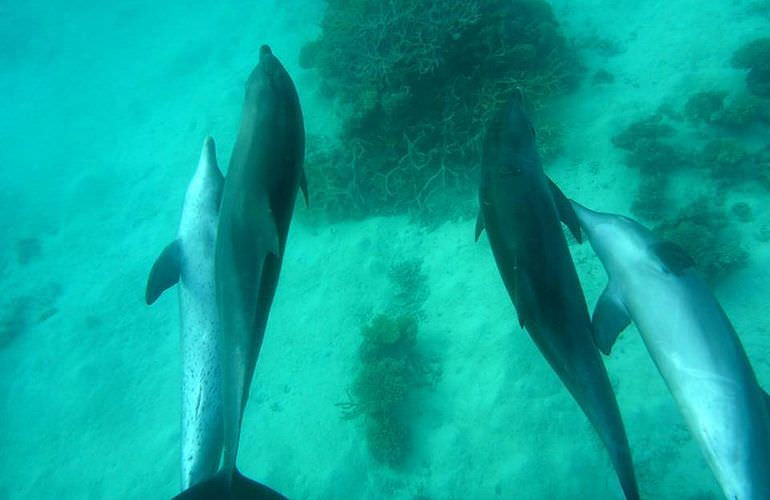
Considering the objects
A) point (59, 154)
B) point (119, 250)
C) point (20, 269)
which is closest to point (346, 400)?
point (119, 250)

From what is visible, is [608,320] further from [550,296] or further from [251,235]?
[251,235]

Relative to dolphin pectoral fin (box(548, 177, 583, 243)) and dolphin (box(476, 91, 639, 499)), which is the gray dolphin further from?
dolphin pectoral fin (box(548, 177, 583, 243))

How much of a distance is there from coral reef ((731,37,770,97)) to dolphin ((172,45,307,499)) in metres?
8.15

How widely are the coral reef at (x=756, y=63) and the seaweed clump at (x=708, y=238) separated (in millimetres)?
2722

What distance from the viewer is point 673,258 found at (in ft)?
9.70

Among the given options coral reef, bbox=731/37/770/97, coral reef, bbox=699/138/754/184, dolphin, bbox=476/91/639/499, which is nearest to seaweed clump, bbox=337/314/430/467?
dolphin, bbox=476/91/639/499

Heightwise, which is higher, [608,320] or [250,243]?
[250,243]

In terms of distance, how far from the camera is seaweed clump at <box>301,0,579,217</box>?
708 cm

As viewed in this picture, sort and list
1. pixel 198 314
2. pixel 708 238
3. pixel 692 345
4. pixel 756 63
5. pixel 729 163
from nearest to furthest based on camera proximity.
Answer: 1. pixel 692 345
2. pixel 198 314
3. pixel 708 238
4. pixel 729 163
5. pixel 756 63

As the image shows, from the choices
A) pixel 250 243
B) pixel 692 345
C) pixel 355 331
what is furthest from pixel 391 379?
pixel 250 243

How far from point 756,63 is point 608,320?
7.29 m

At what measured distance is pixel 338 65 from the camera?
918 cm

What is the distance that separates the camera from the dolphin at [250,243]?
6.69 ft

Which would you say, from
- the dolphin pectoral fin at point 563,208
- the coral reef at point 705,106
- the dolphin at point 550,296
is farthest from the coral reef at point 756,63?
the dolphin at point 550,296
